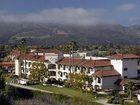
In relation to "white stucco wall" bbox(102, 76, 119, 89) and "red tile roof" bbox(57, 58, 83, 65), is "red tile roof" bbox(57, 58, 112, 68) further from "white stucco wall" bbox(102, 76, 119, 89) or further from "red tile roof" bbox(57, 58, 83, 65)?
"white stucco wall" bbox(102, 76, 119, 89)

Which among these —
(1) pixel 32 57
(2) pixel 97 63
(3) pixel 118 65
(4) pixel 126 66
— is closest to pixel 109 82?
(3) pixel 118 65

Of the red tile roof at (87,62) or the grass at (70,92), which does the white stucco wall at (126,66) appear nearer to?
the red tile roof at (87,62)

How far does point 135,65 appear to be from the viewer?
88.7m

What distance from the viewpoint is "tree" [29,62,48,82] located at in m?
94.5

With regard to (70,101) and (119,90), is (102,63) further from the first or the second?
(70,101)

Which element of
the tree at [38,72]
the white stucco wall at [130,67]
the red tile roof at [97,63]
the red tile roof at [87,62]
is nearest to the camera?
the red tile roof at [97,63]

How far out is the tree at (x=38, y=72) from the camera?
9450 cm

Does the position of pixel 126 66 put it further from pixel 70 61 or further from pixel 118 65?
pixel 70 61

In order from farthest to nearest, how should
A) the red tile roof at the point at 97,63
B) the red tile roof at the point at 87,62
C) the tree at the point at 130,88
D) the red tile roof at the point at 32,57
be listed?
the red tile roof at the point at 32,57
the red tile roof at the point at 87,62
the red tile roof at the point at 97,63
the tree at the point at 130,88

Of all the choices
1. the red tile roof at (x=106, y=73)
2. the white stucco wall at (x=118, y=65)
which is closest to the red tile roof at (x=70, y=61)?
the white stucco wall at (x=118, y=65)

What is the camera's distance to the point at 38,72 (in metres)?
94.3

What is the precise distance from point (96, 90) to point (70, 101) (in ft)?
44.9

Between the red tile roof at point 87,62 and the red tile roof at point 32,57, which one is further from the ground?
the red tile roof at point 32,57

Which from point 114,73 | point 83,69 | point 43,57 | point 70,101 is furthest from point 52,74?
point 70,101
